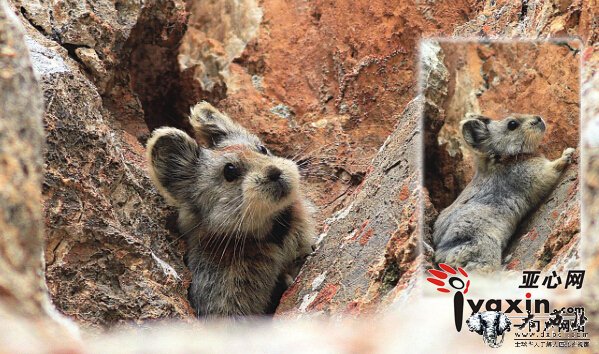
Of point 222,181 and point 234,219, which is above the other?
point 222,181

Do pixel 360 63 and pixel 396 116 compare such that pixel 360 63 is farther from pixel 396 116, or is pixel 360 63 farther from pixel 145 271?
pixel 145 271

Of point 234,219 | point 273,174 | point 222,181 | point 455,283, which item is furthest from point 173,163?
point 455,283

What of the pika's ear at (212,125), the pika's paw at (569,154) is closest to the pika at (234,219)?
the pika's ear at (212,125)

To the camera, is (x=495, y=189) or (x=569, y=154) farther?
(x=495, y=189)

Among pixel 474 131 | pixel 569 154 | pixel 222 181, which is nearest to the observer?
pixel 569 154

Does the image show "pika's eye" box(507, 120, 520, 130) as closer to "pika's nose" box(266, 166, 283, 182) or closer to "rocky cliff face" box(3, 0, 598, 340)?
"rocky cliff face" box(3, 0, 598, 340)

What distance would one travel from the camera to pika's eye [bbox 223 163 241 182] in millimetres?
7105

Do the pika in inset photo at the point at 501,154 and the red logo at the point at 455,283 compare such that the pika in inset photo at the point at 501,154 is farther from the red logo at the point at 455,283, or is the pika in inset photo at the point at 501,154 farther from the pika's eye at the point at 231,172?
the pika's eye at the point at 231,172

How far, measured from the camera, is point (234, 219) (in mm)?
7008

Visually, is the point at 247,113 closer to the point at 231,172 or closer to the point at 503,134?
the point at 231,172

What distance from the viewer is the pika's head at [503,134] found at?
6.12 m

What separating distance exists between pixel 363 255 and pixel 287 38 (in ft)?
14.0

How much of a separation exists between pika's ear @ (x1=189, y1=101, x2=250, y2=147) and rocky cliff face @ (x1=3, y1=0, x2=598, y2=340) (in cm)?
63

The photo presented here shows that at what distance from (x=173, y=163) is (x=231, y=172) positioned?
53 centimetres
